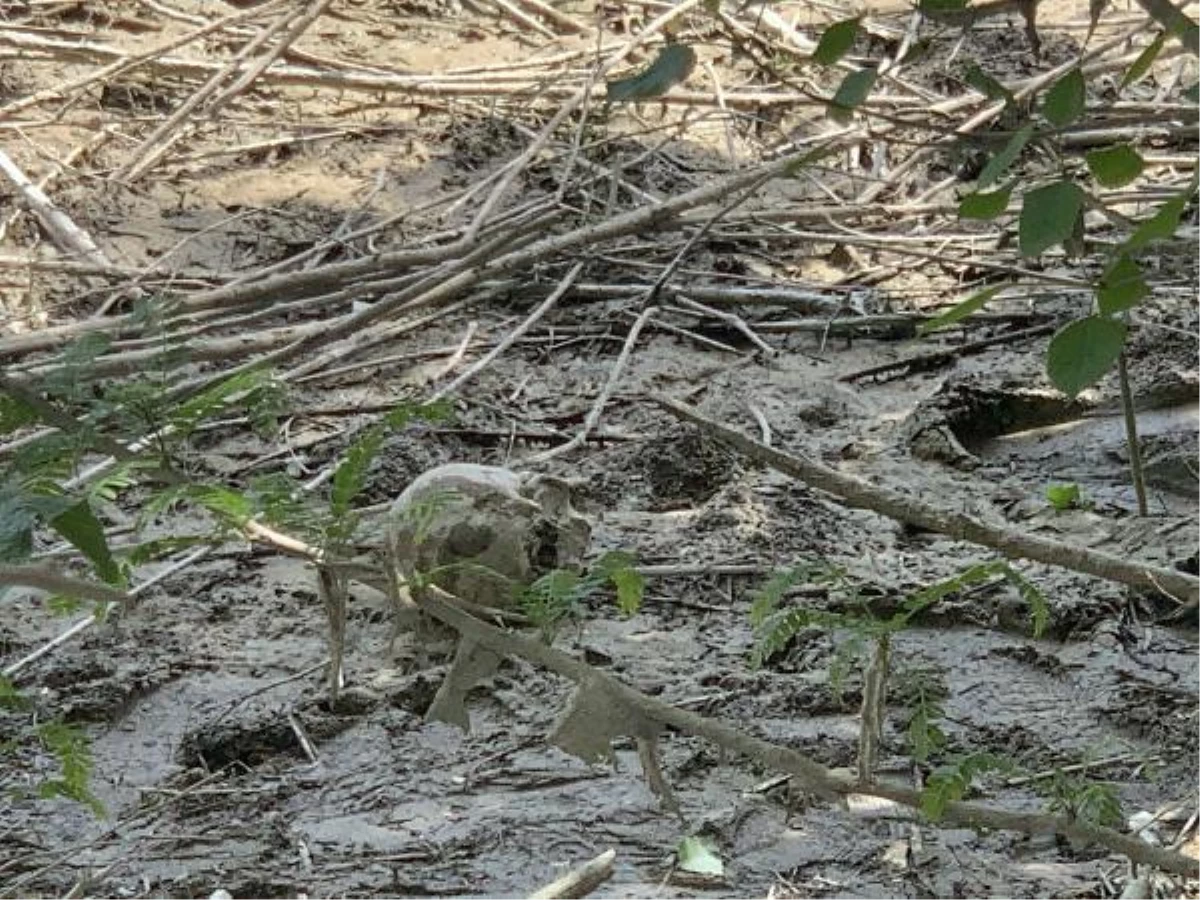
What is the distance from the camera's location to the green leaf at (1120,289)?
1552mm

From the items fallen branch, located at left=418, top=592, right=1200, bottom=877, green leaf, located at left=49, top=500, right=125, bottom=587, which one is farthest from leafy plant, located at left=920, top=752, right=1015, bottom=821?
green leaf, located at left=49, top=500, right=125, bottom=587

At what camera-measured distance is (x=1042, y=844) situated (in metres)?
2.29

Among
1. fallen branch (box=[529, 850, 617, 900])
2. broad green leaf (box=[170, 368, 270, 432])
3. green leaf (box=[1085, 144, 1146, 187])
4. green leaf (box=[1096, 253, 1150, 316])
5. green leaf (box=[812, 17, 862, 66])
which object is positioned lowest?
fallen branch (box=[529, 850, 617, 900])

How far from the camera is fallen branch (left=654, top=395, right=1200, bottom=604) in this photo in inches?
80.1

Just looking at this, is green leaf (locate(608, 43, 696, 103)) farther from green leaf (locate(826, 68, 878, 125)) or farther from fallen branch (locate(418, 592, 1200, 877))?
fallen branch (locate(418, 592, 1200, 877))

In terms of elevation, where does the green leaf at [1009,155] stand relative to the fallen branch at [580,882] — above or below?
above

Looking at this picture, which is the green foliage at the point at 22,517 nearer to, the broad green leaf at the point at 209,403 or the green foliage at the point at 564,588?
the broad green leaf at the point at 209,403

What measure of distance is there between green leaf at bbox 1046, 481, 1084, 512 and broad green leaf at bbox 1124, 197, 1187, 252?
2.03 metres

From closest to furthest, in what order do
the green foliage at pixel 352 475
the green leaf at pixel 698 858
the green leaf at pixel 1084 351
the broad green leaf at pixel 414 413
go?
the green leaf at pixel 1084 351
the green foliage at pixel 352 475
the broad green leaf at pixel 414 413
the green leaf at pixel 698 858

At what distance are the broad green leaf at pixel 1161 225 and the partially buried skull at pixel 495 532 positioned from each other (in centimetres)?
140

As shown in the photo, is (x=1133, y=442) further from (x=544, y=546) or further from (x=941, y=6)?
(x=941, y=6)

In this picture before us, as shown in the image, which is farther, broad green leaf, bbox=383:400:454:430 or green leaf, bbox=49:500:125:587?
broad green leaf, bbox=383:400:454:430

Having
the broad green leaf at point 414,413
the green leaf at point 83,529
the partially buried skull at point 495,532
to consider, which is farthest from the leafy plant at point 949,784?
the partially buried skull at point 495,532

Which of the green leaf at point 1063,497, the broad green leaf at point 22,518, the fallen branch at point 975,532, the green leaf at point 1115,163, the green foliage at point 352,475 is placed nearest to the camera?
the broad green leaf at point 22,518
